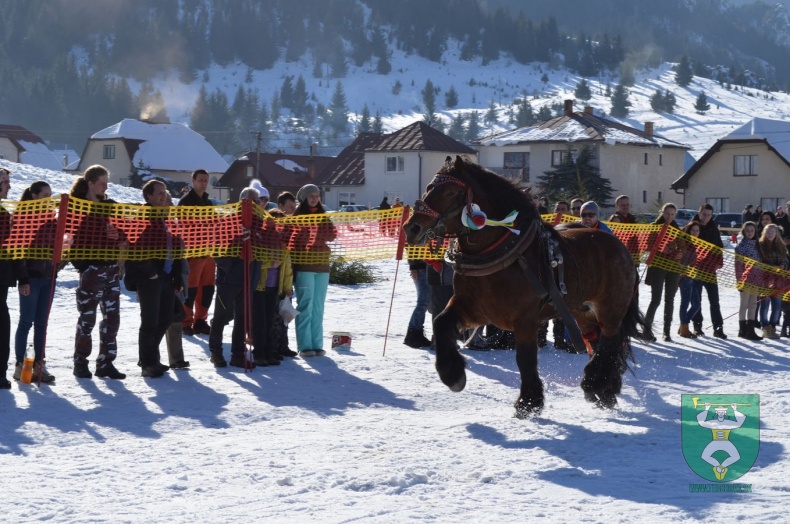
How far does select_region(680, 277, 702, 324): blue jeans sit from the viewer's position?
15.2 m

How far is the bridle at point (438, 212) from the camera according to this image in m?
8.13

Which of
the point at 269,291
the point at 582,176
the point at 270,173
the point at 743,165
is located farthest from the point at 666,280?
the point at 270,173

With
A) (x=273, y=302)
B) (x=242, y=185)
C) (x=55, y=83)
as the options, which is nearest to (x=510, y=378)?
(x=273, y=302)

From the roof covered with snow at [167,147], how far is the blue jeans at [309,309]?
7605cm

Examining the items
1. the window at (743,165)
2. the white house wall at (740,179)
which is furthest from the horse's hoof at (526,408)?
the window at (743,165)

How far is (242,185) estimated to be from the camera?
286 ft

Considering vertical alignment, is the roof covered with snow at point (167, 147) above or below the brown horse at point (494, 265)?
above

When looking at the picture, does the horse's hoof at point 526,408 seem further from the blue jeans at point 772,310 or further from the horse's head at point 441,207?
the blue jeans at point 772,310

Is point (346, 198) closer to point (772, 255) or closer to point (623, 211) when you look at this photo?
point (772, 255)

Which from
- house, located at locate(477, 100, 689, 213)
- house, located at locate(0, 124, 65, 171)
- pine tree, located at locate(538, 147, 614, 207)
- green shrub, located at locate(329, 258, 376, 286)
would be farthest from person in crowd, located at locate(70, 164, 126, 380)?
house, located at locate(0, 124, 65, 171)

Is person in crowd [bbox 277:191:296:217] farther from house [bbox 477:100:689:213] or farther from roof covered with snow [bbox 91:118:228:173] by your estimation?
roof covered with snow [bbox 91:118:228:173]

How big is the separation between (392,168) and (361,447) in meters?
69.0

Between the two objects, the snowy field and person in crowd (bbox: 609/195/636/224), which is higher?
person in crowd (bbox: 609/195/636/224)

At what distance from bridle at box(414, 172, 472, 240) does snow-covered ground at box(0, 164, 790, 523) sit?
4.77 feet
